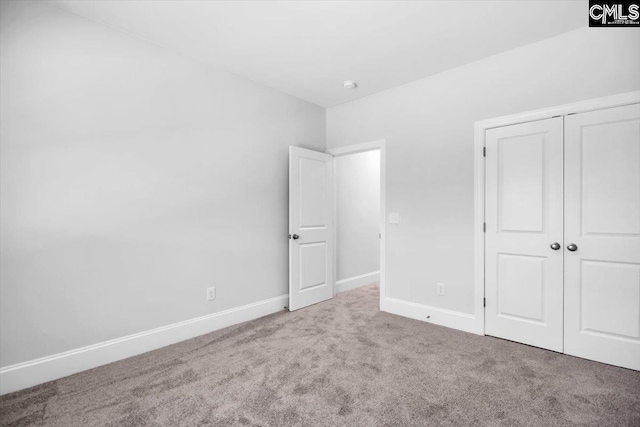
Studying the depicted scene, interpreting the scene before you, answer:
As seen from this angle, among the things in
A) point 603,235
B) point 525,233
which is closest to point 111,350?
point 525,233

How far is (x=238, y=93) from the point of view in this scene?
334cm

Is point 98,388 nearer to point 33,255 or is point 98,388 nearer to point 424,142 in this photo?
point 33,255

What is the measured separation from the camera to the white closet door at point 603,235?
7.49ft

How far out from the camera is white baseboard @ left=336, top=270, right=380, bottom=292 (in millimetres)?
4579

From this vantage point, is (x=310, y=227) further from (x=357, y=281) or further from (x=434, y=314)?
(x=434, y=314)

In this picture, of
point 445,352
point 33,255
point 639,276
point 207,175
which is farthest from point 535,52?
point 33,255

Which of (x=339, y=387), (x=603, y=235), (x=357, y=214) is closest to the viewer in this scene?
(x=339, y=387)

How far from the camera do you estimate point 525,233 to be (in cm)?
277

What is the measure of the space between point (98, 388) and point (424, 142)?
3659 millimetres

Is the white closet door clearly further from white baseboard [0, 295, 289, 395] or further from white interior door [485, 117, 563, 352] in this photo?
white baseboard [0, 295, 289, 395]

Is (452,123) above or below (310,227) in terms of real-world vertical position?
above

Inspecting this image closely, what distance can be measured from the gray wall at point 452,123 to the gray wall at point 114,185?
5.26ft

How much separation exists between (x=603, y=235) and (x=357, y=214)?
3.08 metres

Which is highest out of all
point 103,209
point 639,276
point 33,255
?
point 103,209
